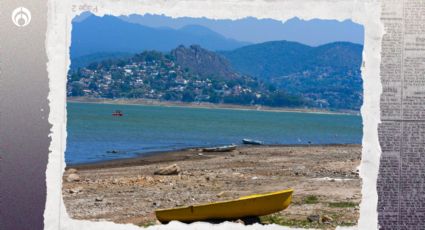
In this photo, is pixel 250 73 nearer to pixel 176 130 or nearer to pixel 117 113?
pixel 176 130

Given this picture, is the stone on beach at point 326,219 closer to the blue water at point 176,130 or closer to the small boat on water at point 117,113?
the blue water at point 176,130

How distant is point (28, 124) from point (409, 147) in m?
2.28

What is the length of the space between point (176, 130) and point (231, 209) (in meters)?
15.1

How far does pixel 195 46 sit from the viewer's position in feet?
45.6

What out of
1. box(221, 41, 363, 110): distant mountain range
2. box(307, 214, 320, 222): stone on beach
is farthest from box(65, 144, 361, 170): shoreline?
box(307, 214, 320, 222): stone on beach

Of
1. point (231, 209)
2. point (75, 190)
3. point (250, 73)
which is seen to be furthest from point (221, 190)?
point (250, 73)

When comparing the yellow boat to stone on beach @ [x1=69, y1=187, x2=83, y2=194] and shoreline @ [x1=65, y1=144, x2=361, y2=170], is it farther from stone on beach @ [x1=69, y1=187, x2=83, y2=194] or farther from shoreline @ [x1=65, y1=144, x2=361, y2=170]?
shoreline @ [x1=65, y1=144, x2=361, y2=170]

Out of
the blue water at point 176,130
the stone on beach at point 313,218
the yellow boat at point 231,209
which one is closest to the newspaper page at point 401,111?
the stone on beach at point 313,218

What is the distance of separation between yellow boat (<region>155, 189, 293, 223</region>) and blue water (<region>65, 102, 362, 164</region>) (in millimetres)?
5860

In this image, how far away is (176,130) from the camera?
19594 millimetres

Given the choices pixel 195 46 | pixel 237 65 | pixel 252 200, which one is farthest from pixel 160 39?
pixel 252 200

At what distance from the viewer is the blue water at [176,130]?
13375 mm

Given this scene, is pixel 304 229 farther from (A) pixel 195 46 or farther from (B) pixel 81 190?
(A) pixel 195 46

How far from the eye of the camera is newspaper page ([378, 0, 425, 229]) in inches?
164
